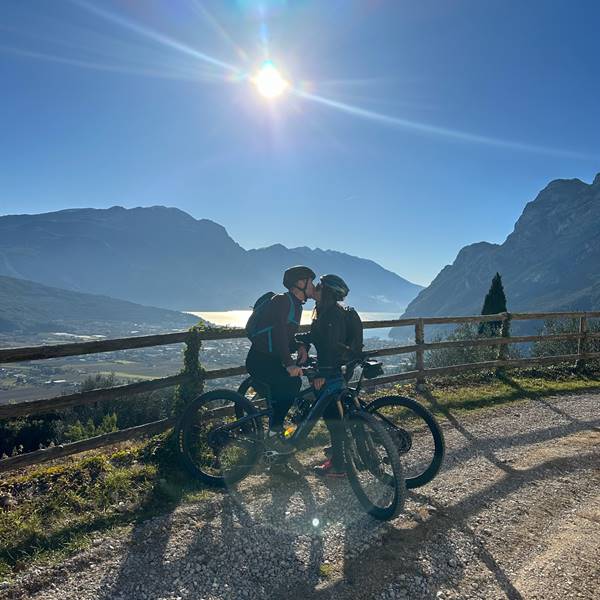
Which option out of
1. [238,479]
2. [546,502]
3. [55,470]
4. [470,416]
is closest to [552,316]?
[470,416]

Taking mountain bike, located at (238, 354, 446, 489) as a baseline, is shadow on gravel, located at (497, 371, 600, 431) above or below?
below

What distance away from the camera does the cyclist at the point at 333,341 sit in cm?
450

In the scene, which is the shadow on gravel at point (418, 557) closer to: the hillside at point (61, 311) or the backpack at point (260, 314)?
the backpack at point (260, 314)

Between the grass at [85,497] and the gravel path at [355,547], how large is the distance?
0.81ft

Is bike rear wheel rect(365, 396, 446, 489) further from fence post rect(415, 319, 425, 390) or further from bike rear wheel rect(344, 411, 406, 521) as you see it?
fence post rect(415, 319, 425, 390)

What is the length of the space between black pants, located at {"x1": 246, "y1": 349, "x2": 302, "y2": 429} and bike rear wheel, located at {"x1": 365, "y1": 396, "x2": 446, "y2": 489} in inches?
36.3

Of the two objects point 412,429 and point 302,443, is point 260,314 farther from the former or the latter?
point 412,429

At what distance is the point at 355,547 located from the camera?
362 centimetres

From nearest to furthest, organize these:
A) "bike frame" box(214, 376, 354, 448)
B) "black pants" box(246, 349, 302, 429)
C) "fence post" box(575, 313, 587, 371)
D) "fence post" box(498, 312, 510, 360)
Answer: "bike frame" box(214, 376, 354, 448)
"black pants" box(246, 349, 302, 429)
"fence post" box(498, 312, 510, 360)
"fence post" box(575, 313, 587, 371)

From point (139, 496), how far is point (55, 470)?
1.36m

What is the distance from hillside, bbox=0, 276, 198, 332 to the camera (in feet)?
409

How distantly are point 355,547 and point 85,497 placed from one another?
3060 millimetres

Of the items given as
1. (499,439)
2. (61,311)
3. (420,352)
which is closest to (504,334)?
(420,352)

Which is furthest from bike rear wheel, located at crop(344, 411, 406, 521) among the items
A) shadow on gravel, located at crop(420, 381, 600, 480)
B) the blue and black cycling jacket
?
shadow on gravel, located at crop(420, 381, 600, 480)
